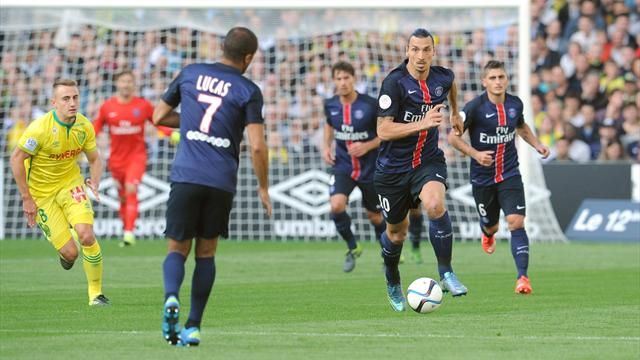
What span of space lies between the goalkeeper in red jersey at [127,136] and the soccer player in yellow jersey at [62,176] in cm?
766

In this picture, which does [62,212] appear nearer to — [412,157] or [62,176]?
[62,176]

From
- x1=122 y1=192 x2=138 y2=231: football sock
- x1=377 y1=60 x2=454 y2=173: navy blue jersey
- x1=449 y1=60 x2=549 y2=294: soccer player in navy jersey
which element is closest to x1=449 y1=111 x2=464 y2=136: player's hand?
x1=377 y1=60 x2=454 y2=173: navy blue jersey

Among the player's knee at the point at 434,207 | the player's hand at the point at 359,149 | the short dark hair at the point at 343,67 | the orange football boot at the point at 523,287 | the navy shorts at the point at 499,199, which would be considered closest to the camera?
the player's knee at the point at 434,207

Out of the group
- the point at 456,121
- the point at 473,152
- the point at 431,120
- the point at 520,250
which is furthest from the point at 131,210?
the point at 431,120

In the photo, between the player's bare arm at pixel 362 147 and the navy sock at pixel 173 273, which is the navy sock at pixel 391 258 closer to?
the navy sock at pixel 173 273

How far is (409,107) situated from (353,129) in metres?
5.44

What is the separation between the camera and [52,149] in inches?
494

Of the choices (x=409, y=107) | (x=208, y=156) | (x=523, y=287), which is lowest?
(x=523, y=287)

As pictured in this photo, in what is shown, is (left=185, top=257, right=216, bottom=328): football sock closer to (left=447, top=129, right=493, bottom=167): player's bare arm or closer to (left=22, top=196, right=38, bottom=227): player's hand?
(left=22, top=196, right=38, bottom=227): player's hand

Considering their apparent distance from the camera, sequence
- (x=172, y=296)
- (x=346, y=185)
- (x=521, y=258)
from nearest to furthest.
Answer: (x=172, y=296) → (x=521, y=258) → (x=346, y=185)

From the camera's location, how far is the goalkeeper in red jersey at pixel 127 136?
2055 centimetres

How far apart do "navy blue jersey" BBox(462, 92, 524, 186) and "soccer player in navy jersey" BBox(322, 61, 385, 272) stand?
272cm

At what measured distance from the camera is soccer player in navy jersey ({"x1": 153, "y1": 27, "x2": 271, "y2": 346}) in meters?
8.77

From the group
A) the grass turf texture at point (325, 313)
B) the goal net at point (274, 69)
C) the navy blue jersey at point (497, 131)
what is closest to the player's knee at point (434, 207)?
the grass turf texture at point (325, 313)
